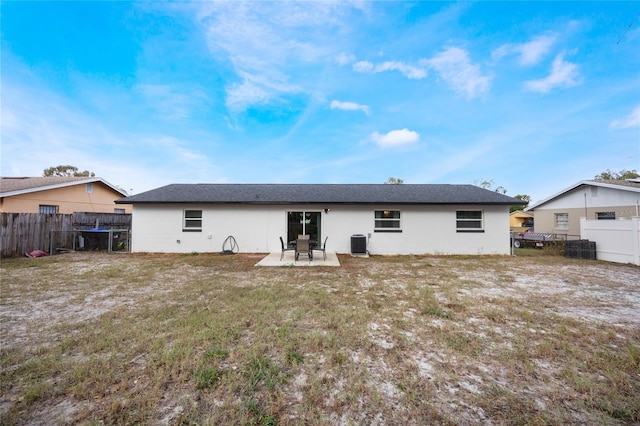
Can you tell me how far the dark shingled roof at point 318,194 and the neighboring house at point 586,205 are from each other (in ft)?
25.5

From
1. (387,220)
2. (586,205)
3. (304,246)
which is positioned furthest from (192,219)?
(586,205)

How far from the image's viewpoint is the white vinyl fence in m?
8.97

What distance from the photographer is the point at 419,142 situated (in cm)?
1808

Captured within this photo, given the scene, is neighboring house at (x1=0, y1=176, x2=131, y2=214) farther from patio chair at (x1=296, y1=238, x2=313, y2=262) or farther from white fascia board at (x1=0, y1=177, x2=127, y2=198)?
patio chair at (x1=296, y1=238, x2=313, y2=262)

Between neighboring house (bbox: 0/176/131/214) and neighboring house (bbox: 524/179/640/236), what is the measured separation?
31765mm

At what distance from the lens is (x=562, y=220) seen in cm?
1669

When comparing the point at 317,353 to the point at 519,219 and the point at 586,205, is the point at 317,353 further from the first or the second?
the point at 519,219

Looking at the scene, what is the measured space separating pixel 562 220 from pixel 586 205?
1919 mm

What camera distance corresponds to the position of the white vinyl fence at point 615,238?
29.4 feet

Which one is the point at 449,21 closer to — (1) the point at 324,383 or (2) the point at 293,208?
(2) the point at 293,208

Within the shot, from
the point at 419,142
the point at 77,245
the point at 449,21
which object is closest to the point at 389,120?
the point at 419,142

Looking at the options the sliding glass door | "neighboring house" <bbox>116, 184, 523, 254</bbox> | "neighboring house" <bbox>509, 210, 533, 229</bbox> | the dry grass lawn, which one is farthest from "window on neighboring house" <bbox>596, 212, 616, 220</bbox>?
the sliding glass door

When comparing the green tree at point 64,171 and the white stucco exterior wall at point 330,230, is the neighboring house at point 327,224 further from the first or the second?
the green tree at point 64,171

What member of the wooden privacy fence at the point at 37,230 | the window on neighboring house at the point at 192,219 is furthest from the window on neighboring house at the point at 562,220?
the wooden privacy fence at the point at 37,230
